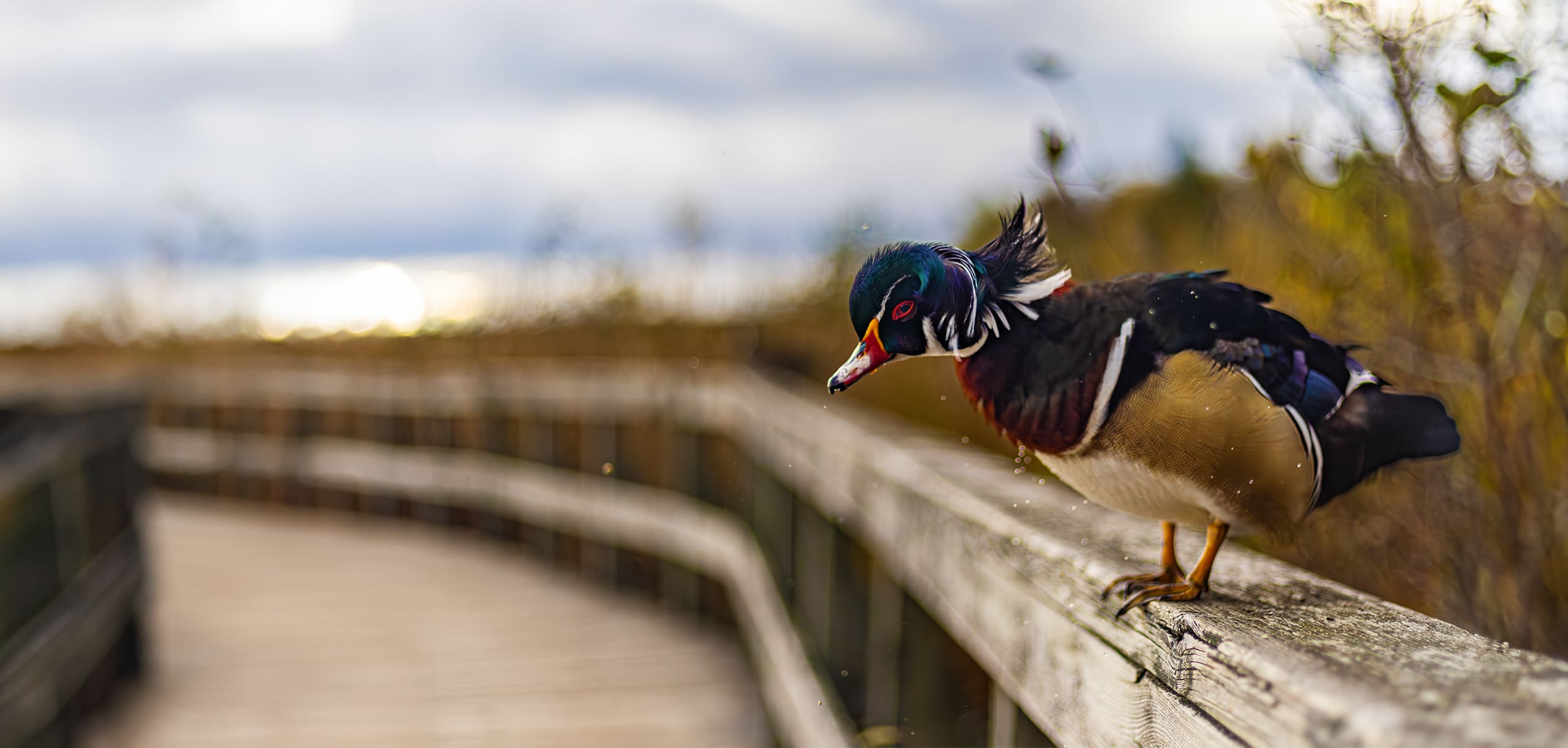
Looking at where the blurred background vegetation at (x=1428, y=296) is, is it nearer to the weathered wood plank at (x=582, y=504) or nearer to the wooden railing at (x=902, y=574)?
the wooden railing at (x=902, y=574)

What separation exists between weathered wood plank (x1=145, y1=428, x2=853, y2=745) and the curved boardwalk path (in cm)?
31

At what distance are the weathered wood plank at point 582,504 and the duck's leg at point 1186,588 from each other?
1.64m

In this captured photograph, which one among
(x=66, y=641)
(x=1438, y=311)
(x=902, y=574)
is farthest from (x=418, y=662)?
(x=1438, y=311)

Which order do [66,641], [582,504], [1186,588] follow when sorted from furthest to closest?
[582,504] < [66,641] < [1186,588]

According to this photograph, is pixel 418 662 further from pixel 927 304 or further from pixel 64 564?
pixel 927 304

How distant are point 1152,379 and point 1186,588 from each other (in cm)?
34

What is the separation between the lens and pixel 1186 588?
3.46 feet

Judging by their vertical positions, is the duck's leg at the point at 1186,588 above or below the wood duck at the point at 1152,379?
below

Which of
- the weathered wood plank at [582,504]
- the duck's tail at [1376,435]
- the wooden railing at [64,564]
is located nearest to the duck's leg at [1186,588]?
the duck's tail at [1376,435]

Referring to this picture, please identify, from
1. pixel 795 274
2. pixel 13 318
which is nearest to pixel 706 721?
pixel 795 274

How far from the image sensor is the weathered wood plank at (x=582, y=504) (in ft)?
11.5

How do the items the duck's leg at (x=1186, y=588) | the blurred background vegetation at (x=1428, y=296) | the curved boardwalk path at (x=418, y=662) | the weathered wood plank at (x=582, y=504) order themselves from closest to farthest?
1. the duck's leg at (x=1186, y=588)
2. the blurred background vegetation at (x=1428, y=296)
3. the weathered wood plank at (x=582, y=504)
4. the curved boardwalk path at (x=418, y=662)

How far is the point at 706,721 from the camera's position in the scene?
4293mm

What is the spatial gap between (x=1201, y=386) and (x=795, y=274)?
8.33 ft
